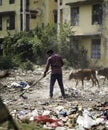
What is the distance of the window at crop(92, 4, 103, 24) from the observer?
107ft

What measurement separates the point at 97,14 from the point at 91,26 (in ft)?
3.21

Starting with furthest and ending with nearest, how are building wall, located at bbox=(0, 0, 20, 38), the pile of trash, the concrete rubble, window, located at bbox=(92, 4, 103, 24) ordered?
building wall, located at bbox=(0, 0, 20, 38), window, located at bbox=(92, 4, 103, 24), the concrete rubble, the pile of trash

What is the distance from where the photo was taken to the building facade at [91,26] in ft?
105

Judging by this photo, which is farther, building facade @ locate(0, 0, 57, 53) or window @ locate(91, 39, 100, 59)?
building facade @ locate(0, 0, 57, 53)

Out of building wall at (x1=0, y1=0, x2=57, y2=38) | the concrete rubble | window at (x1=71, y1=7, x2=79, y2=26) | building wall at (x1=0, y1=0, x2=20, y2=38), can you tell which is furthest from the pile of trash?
building wall at (x1=0, y1=0, x2=20, y2=38)

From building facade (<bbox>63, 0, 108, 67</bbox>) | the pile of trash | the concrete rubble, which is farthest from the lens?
building facade (<bbox>63, 0, 108, 67</bbox>)

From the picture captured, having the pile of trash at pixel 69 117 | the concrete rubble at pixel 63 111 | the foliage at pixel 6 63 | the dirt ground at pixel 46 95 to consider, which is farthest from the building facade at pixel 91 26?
the pile of trash at pixel 69 117

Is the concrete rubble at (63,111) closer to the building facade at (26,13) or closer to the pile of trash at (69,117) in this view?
the pile of trash at (69,117)

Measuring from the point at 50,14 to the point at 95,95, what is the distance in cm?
2465

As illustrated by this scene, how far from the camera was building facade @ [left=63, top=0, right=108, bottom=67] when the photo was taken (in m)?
32.1

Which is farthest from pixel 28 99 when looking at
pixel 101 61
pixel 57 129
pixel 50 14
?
pixel 50 14

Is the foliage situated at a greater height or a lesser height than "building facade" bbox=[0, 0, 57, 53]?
lesser

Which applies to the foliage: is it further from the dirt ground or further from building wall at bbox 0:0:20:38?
building wall at bbox 0:0:20:38

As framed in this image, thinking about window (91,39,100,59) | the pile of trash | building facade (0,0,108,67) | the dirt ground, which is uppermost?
building facade (0,0,108,67)
